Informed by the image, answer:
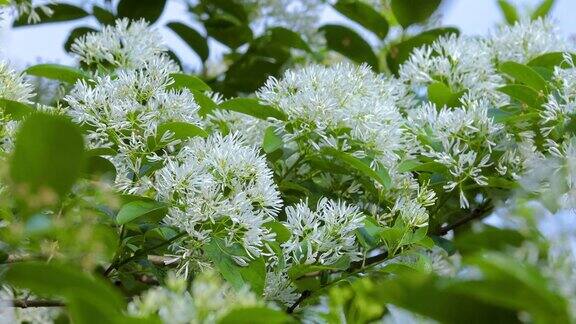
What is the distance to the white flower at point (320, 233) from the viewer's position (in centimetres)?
75

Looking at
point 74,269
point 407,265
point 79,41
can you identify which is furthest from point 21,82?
point 74,269

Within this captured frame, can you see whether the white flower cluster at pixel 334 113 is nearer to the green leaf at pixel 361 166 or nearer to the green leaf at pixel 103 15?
the green leaf at pixel 361 166

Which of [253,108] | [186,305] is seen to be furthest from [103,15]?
[186,305]

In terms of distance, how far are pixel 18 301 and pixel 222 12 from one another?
74 cm

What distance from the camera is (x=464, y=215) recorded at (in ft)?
3.17

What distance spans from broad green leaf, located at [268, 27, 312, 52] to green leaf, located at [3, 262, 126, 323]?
0.94 m

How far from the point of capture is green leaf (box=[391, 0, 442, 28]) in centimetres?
123

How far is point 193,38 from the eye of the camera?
1346mm

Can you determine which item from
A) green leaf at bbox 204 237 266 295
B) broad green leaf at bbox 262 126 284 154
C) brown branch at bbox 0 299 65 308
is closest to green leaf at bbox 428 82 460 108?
broad green leaf at bbox 262 126 284 154

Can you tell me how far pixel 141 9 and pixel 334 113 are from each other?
524 millimetres

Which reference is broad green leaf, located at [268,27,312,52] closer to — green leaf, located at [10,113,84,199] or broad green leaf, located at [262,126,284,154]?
broad green leaf, located at [262,126,284,154]

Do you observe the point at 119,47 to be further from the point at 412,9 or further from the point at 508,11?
the point at 508,11

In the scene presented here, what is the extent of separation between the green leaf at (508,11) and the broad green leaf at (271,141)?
59 centimetres

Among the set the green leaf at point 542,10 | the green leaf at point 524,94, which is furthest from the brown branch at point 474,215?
the green leaf at point 542,10
